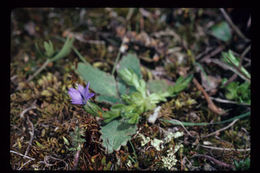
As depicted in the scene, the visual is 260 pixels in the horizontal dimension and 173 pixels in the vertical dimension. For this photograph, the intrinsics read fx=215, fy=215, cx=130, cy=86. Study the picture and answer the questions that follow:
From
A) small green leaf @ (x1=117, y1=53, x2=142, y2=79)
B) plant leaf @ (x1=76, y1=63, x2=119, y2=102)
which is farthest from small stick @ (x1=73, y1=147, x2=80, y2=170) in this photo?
small green leaf @ (x1=117, y1=53, x2=142, y2=79)

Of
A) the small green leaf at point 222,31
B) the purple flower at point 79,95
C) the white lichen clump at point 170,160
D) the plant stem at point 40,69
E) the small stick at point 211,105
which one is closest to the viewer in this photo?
the purple flower at point 79,95

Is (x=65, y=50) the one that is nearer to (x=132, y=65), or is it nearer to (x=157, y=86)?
(x=132, y=65)

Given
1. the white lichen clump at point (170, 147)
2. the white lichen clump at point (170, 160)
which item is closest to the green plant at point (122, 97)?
the white lichen clump at point (170, 147)

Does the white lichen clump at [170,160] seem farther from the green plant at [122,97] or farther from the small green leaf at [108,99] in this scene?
the small green leaf at [108,99]

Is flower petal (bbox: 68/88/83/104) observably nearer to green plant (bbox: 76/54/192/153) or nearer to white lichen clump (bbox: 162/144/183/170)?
green plant (bbox: 76/54/192/153)

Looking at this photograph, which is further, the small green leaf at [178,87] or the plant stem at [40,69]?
the plant stem at [40,69]

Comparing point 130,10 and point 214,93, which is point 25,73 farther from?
point 214,93
